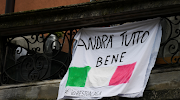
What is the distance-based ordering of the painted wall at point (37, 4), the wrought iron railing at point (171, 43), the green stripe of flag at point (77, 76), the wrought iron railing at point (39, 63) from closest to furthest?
the wrought iron railing at point (171, 43) → the green stripe of flag at point (77, 76) → the wrought iron railing at point (39, 63) → the painted wall at point (37, 4)

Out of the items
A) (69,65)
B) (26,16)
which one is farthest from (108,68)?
(26,16)

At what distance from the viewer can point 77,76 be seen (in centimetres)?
509

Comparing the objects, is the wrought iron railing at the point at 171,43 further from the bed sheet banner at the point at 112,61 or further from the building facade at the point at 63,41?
Answer: the bed sheet banner at the point at 112,61

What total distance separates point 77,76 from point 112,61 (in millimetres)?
715

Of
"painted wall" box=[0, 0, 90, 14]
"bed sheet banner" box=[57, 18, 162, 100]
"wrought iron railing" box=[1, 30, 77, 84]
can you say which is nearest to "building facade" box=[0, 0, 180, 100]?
"wrought iron railing" box=[1, 30, 77, 84]

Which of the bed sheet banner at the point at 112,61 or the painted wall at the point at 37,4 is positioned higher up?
the painted wall at the point at 37,4

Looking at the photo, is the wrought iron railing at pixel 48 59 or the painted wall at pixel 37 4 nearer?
the wrought iron railing at pixel 48 59

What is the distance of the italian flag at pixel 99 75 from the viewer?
186 inches

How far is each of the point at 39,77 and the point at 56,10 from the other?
1.41m

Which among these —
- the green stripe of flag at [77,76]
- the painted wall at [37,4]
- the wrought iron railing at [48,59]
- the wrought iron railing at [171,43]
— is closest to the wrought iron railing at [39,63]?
the wrought iron railing at [48,59]

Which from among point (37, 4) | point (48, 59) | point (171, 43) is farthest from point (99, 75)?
point (37, 4)

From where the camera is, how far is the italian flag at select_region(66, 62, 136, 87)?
186 inches

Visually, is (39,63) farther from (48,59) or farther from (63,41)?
(63,41)

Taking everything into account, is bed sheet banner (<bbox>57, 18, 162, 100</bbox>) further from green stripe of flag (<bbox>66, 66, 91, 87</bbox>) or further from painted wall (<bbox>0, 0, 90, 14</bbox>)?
painted wall (<bbox>0, 0, 90, 14</bbox>)
